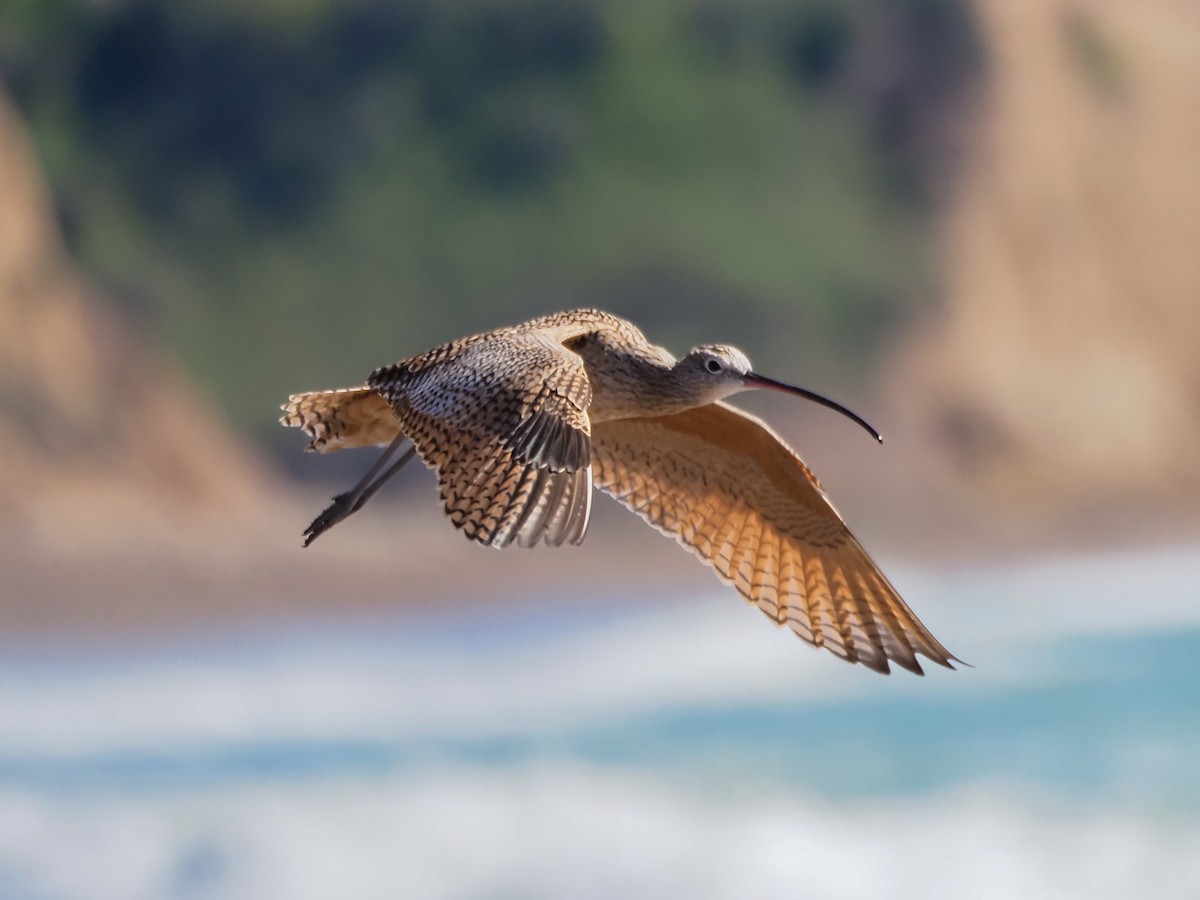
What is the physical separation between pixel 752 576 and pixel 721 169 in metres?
36.3

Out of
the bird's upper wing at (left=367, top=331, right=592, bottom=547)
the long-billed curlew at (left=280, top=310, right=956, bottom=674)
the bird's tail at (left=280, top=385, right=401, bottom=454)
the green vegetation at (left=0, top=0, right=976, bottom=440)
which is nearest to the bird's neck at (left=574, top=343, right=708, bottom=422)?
the long-billed curlew at (left=280, top=310, right=956, bottom=674)

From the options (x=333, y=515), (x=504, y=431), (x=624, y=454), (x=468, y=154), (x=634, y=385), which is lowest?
(x=504, y=431)

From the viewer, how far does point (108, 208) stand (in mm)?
42219

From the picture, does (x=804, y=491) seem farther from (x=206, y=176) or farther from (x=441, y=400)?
(x=206, y=176)

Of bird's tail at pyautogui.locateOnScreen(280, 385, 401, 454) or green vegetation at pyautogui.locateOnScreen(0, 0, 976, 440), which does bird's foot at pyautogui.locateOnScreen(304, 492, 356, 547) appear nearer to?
bird's tail at pyautogui.locateOnScreen(280, 385, 401, 454)

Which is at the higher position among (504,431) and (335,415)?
(335,415)

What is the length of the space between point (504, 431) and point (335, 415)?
1.51 meters

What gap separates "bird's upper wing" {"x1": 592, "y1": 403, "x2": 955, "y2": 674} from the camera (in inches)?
291

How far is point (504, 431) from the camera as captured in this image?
19.1ft

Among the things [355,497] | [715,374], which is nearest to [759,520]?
[715,374]

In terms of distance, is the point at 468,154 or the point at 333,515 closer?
the point at 333,515

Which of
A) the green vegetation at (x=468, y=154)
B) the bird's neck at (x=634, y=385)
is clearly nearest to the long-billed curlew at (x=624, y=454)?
the bird's neck at (x=634, y=385)

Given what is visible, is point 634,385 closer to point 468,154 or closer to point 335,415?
point 335,415

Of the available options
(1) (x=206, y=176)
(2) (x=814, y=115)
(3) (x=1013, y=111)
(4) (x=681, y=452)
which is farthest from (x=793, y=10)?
(4) (x=681, y=452)
